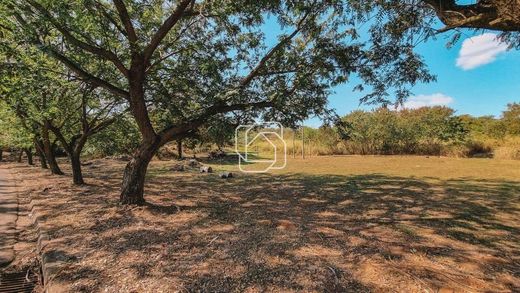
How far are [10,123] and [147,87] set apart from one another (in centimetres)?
724

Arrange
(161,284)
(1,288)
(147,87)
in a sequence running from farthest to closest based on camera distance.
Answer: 1. (147,87)
2. (1,288)
3. (161,284)

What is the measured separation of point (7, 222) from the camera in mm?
5262

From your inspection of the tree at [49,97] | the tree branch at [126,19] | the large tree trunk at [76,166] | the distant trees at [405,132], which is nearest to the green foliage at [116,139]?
the tree at [49,97]

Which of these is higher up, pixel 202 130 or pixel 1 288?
pixel 202 130

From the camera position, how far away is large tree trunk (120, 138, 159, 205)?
5.40 meters

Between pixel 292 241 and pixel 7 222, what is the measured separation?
5.00 m

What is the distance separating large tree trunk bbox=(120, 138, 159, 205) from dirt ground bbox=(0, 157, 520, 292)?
0.28 m

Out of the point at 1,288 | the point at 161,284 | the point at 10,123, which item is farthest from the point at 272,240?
the point at 10,123

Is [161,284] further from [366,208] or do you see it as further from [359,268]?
[366,208]

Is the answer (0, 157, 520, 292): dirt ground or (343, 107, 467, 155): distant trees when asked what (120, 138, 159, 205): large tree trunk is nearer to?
(0, 157, 520, 292): dirt ground

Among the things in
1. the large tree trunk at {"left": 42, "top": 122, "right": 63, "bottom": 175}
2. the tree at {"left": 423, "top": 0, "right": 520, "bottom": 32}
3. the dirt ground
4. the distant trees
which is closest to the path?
the dirt ground

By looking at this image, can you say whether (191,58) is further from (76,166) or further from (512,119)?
(512,119)

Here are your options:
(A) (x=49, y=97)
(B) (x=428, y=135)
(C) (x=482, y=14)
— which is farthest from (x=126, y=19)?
(B) (x=428, y=135)

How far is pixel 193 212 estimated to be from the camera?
5172 mm
